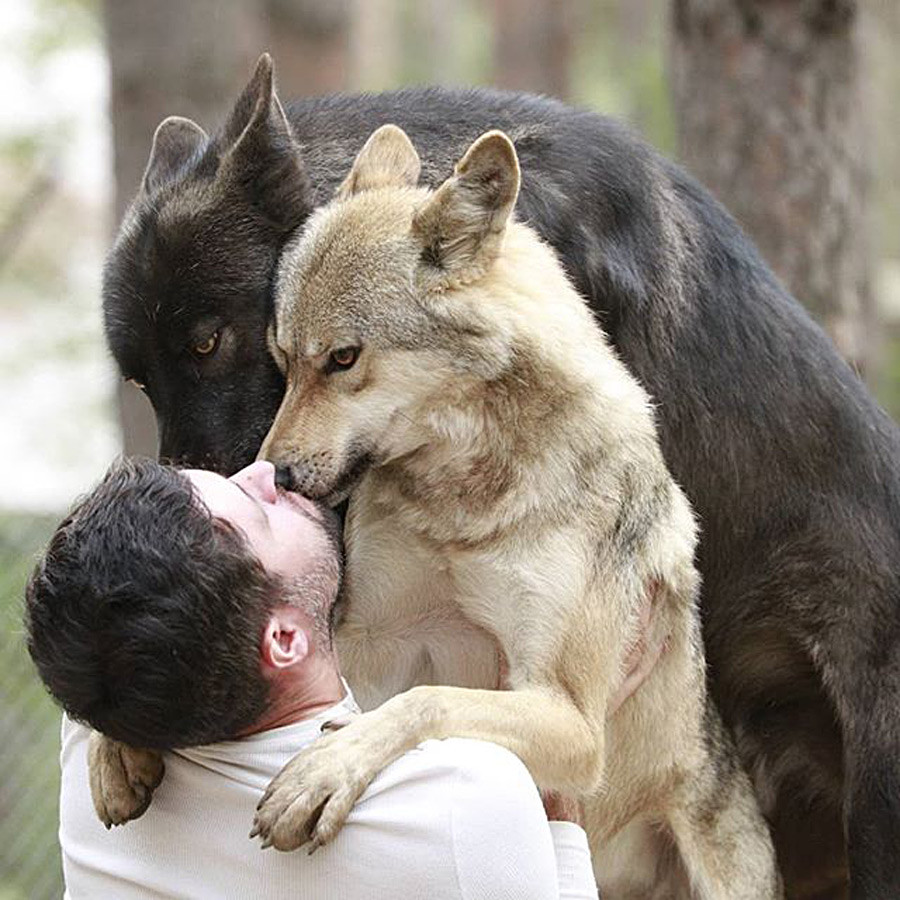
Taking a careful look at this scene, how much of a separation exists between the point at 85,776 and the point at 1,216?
12935 millimetres

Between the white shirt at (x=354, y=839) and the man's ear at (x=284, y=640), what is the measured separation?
0.46ft

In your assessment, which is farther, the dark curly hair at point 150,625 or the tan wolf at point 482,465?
the tan wolf at point 482,465

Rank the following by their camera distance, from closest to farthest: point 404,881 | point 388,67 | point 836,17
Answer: point 404,881
point 836,17
point 388,67

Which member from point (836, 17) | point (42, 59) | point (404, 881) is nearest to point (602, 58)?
point (42, 59)

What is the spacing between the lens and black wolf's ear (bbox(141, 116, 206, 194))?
4.34 meters

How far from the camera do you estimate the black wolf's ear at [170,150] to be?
4.34m

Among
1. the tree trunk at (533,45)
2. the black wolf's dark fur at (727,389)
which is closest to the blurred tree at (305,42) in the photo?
the tree trunk at (533,45)

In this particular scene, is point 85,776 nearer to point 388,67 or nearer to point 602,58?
point 388,67

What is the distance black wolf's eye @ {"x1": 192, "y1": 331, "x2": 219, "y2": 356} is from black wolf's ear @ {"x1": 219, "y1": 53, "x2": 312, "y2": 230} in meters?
0.33

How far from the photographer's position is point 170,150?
14.5 ft

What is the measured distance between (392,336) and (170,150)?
969 mm

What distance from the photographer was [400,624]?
162 inches

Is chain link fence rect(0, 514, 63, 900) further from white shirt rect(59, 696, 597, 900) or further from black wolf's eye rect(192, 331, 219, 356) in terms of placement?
white shirt rect(59, 696, 597, 900)

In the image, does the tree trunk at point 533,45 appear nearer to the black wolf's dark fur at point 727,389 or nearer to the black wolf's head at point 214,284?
the black wolf's dark fur at point 727,389
